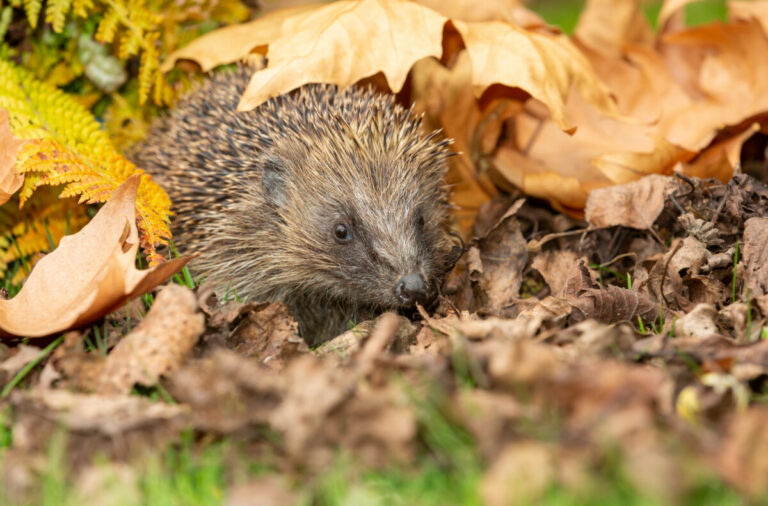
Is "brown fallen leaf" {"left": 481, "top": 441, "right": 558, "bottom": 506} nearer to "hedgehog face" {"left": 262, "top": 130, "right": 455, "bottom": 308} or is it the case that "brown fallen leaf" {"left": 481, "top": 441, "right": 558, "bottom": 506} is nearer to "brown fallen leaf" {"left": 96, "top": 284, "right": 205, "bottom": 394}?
"brown fallen leaf" {"left": 96, "top": 284, "right": 205, "bottom": 394}

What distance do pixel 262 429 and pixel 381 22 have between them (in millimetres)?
2717

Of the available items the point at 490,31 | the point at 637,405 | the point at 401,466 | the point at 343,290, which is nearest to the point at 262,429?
the point at 401,466

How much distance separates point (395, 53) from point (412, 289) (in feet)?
4.54

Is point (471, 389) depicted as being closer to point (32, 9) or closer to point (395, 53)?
point (395, 53)

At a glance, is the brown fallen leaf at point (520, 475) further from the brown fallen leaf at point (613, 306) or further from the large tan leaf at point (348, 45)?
the large tan leaf at point (348, 45)

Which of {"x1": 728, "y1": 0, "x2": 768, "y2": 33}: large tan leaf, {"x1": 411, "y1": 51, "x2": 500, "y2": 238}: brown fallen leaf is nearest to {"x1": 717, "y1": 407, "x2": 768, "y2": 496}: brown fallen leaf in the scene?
{"x1": 411, "y1": 51, "x2": 500, "y2": 238}: brown fallen leaf

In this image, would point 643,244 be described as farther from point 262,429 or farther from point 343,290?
point 262,429

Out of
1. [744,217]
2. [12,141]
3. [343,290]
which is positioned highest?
[12,141]

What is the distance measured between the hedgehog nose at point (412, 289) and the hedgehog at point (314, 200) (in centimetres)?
6

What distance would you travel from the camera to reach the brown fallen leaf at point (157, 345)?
121 inches

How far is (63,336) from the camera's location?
337 cm

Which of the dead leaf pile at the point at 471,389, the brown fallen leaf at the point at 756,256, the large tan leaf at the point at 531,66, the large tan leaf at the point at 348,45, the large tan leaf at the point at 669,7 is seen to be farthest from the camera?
the large tan leaf at the point at 669,7

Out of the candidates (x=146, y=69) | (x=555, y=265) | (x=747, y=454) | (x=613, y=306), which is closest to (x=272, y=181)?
(x=146, y=69)

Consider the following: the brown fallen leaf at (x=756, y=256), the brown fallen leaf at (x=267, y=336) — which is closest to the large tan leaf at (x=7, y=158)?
the brown fallen leaf at (x=267, y=336)
